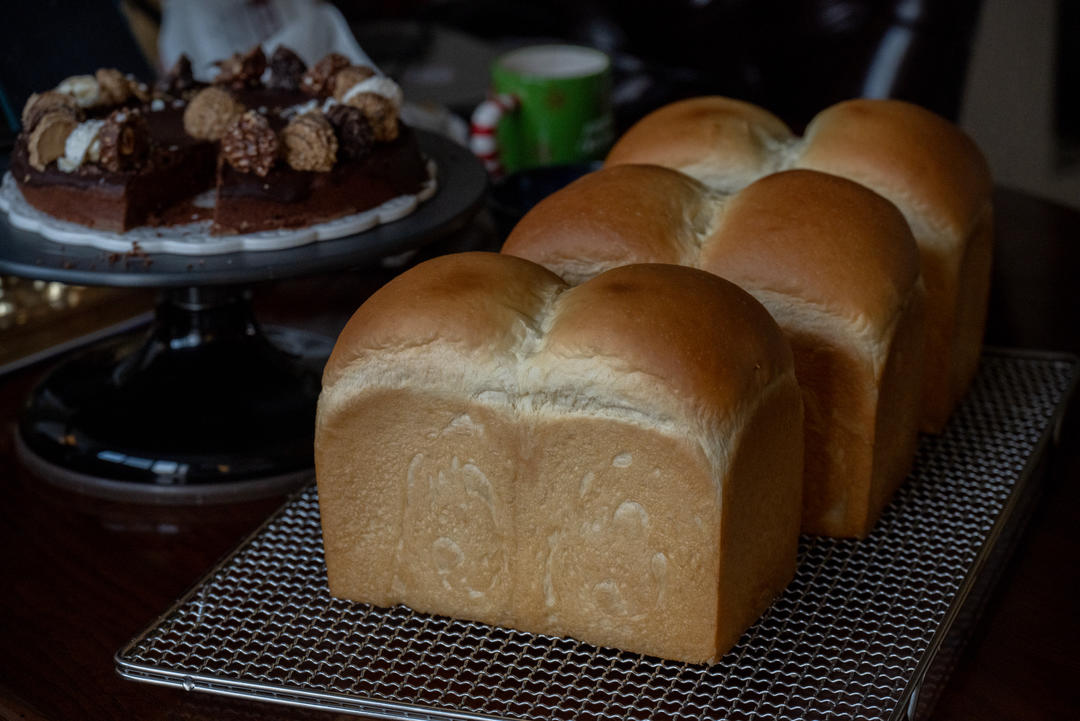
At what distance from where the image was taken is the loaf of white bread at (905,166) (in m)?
1.17

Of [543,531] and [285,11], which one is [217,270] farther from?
[285,11]

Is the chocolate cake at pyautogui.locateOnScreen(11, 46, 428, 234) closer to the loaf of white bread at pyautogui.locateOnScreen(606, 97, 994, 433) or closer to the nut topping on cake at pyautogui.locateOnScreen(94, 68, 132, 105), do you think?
the nut topping on cake at pyautogui.locateOnScreen(94, 68, 132, 105)

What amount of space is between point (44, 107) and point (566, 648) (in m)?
0.83

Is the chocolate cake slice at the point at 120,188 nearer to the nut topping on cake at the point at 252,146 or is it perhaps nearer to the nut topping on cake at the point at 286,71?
the nut topping on cake at the point at 252,146

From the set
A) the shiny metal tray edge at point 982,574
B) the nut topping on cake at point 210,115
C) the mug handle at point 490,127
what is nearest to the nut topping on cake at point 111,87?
the nut topping on cake at point 210,115

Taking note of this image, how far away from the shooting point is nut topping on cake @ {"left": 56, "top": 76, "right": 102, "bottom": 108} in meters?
1.33

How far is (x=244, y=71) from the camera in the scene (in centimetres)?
149

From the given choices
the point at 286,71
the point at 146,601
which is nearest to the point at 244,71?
the point at 286,71

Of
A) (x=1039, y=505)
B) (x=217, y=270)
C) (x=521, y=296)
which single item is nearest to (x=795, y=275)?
(x=521, y=296)

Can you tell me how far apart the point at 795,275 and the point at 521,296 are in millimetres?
247

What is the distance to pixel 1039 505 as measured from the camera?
3.67ft

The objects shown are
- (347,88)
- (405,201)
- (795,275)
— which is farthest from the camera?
(347,88)

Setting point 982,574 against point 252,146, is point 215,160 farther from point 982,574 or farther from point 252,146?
point 982,574

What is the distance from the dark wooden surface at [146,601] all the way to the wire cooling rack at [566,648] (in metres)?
0.04
